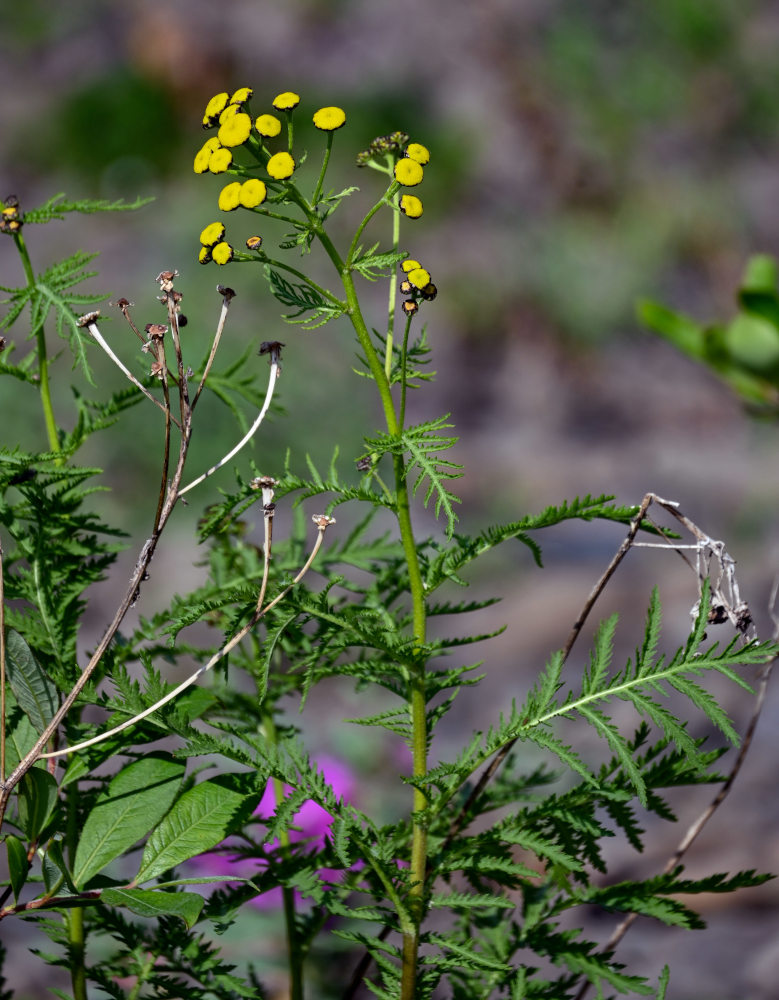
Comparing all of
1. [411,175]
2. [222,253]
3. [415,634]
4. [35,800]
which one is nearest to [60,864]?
[35,800]

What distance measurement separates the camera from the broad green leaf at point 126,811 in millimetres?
747

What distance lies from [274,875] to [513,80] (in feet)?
24.8

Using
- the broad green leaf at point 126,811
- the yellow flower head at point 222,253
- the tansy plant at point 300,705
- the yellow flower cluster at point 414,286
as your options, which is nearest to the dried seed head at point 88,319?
the tansy plant at point 300,705

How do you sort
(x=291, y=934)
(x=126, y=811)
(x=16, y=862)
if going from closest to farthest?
(x=16, y=862)
(x=126, y=811)
(x=291, y=934)

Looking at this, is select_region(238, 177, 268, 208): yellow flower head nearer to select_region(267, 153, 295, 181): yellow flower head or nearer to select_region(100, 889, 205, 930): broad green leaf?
select_region(267, 153, 295, 181): yellow flower head

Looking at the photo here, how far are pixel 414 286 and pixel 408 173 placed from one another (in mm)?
76

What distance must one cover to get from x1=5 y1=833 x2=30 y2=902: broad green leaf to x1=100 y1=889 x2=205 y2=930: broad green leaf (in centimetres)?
5

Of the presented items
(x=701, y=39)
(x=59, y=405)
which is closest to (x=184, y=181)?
(x=59, y=405)

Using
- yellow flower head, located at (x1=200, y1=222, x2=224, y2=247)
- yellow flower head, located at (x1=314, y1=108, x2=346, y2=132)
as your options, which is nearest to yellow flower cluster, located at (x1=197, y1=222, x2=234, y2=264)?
yellow flower head, located at (x1=200, y1=222, x2=224, y2=247)

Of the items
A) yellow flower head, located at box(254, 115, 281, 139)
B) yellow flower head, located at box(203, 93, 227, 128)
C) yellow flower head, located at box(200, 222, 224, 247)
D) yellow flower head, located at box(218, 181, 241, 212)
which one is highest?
yellow flower head, located at box(203, 93, 227, 128)

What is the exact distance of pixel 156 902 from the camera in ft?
2.19

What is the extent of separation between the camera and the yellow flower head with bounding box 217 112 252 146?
69cm

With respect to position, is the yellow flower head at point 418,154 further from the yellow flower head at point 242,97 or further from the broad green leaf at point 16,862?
the broad green leaf at point 16,862

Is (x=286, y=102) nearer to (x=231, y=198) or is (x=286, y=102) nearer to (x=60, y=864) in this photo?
(x=231, y=198)
